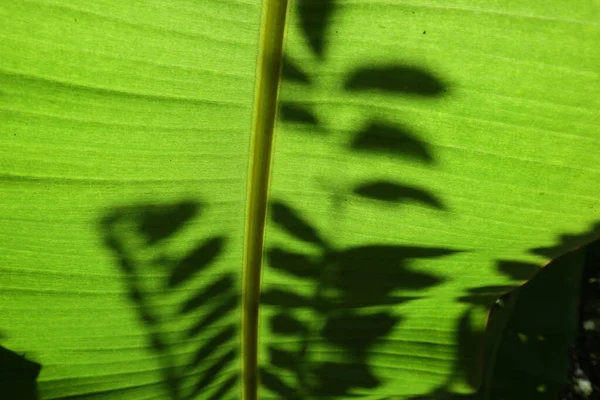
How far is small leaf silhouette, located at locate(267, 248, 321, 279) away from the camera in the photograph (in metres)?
0.86

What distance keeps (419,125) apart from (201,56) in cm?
28

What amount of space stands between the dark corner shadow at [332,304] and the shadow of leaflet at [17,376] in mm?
417

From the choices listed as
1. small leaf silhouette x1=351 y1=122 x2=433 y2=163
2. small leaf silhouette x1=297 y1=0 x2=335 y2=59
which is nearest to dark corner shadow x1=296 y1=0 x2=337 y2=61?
small leaf silhouette x1=297 y1=0 x2=335 y2=59

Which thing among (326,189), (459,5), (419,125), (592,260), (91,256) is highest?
(459,5)

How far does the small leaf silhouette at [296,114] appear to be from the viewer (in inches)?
25.7

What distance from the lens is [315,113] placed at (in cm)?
66

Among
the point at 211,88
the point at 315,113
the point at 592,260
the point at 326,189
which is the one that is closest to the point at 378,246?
the point at 326,189

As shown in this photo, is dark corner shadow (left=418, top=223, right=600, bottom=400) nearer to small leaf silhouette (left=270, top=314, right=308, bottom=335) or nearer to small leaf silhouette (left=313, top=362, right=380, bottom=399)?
small leaf silhouette (left=313, top=362, right=380, bottom=399)

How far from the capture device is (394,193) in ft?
2.48

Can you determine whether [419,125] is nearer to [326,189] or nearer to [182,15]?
[326,189]

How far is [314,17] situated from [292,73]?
75 millimetres

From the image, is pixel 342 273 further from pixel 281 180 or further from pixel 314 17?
pixel 314 17

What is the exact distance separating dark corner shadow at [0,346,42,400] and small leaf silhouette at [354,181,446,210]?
24.9 inches

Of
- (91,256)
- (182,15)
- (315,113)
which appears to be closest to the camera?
(182,15)
